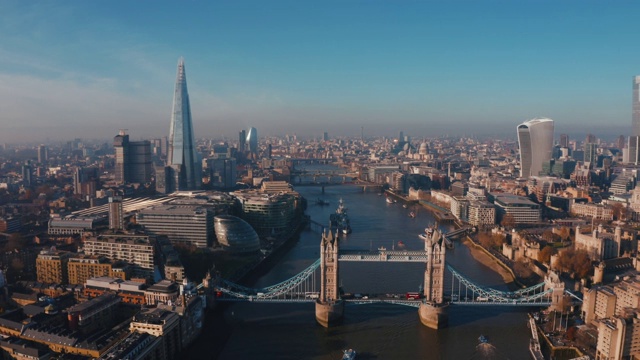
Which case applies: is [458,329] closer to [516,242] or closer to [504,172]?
[516,242]

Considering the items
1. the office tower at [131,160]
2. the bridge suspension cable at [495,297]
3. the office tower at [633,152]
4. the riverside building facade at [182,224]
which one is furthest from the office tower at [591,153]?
the riverside building facade at [182,224]

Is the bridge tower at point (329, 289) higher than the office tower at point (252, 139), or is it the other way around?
the office tower at point (252, 139)

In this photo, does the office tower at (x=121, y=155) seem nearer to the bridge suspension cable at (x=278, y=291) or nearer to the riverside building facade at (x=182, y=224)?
the riverside building facade at (x=182, y=224)

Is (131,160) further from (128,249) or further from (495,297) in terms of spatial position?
(495,297)

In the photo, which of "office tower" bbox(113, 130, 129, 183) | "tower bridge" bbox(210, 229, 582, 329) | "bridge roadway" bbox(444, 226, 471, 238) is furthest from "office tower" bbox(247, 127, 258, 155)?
"tower bridge" bbox(210, 229, 582, 329)

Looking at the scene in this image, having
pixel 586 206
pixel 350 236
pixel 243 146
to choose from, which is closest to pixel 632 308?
pixel 350 236

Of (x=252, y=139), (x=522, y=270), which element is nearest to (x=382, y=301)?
(x=522, y=270)
